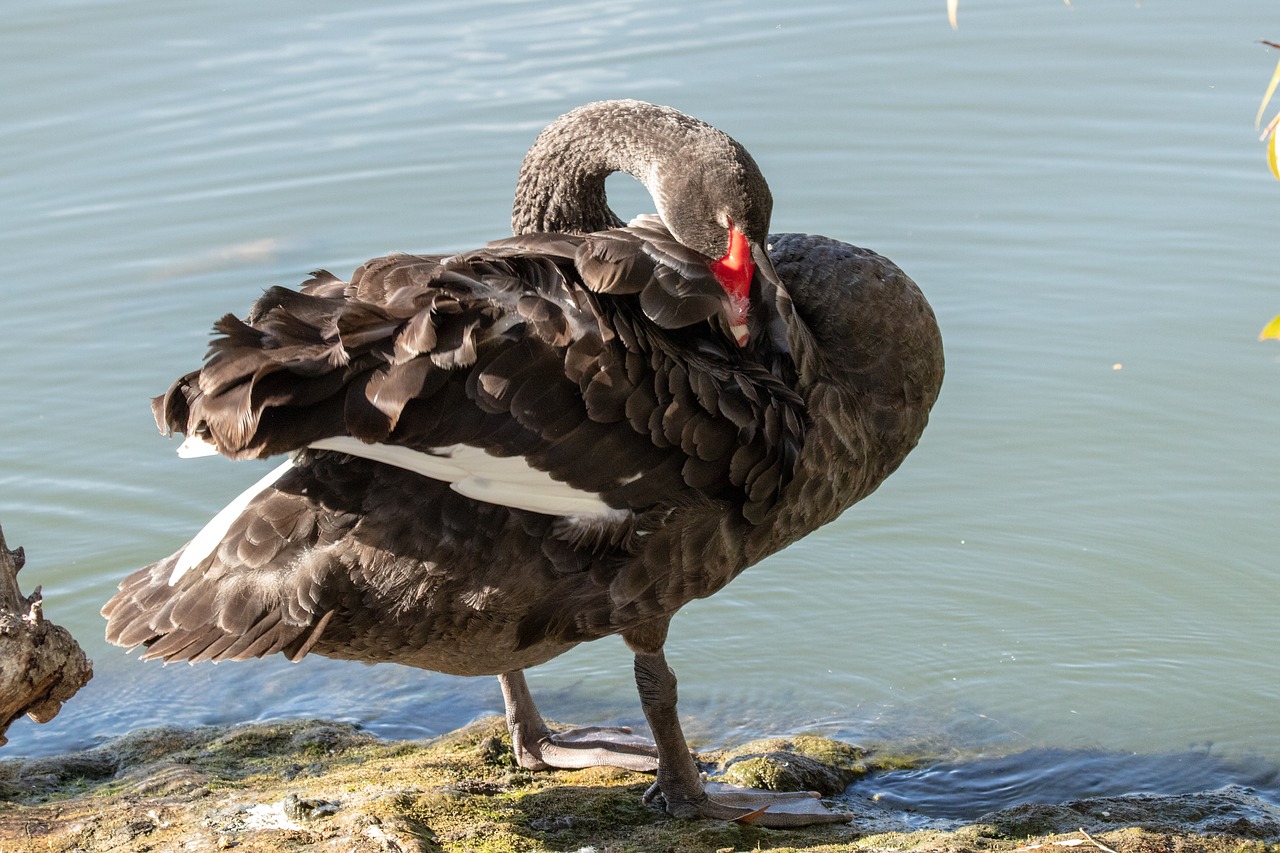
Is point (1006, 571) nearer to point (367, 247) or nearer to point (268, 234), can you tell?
point (367, 247)

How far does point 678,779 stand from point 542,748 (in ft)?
1.55

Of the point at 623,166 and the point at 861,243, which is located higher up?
the point at 623,166

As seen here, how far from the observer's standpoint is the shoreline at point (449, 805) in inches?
136

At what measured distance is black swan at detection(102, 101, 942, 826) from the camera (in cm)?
305

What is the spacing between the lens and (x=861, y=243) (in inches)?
276

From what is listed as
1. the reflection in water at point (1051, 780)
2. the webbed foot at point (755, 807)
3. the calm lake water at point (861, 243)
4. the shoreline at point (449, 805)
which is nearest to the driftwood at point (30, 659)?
the shoreline at point (449, 805)

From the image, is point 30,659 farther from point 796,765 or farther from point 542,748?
point 796,765

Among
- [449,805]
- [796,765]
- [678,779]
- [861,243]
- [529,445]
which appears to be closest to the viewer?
[529,445]

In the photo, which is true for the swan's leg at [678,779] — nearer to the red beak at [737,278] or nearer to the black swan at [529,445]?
the black swan at [529,445]

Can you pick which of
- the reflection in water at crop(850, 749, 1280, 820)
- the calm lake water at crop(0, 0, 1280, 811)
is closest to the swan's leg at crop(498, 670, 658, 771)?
the calm lake water at crop(0, 0, 1280, 811)

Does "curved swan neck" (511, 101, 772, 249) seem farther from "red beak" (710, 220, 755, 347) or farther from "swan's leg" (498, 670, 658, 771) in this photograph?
"swan's leg" (498, 670, 658, 771)

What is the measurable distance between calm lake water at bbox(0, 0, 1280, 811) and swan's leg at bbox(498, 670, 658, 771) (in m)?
0.33

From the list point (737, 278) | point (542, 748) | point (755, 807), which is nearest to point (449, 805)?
point (542, 748)

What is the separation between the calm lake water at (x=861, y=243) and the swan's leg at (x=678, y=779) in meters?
0.56
